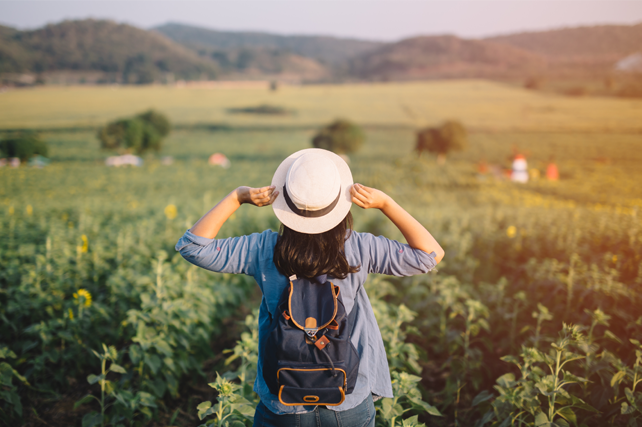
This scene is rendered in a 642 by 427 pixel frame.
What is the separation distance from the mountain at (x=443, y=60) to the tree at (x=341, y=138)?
1518 cm

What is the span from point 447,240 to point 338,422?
549cm

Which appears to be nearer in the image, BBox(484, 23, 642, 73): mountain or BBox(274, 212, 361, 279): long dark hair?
BBox(274, 212, 361, 279): long dark hair

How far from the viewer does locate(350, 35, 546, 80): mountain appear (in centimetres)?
3425

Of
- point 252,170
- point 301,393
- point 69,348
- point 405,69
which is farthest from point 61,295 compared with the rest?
point 405,69

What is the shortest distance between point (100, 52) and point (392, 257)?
64.0 m

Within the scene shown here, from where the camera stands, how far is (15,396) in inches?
102

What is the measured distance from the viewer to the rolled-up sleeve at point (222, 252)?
1661 millimetres

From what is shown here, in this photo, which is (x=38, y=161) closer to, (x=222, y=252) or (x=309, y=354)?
(x=222, y=252)

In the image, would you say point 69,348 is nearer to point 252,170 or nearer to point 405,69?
point 252,170

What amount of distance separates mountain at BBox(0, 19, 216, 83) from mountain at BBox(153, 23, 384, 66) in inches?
756

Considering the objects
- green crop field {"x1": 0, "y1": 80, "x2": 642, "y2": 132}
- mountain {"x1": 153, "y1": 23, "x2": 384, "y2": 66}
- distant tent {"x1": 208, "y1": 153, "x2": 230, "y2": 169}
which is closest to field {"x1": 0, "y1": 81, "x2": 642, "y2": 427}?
green crop field {"x1": 0, "y1": 80, "x2": 642, "y2": 132}

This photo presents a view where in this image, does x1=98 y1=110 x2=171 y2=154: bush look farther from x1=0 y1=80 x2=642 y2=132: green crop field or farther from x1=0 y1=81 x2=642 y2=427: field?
x1=0 y1=81 x2=642 y2=427: field

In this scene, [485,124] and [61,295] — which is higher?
[485,124]

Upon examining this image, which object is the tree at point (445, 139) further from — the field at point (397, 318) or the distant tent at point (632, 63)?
the distant tent at point (632, 63)
